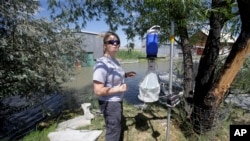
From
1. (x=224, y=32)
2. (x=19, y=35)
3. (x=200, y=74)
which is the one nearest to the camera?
(x=200, y=74)

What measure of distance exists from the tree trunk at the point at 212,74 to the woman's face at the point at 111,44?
67.0 inches

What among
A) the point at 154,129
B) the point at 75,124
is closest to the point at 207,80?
the point at 154,129

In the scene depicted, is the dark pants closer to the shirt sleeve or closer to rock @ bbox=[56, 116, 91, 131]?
the shirt sleeve

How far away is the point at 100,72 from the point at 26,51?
4322 millimetres

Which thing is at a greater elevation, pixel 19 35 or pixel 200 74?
pixel 19 35

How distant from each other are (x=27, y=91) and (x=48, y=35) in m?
1.69

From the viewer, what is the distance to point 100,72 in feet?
8.64

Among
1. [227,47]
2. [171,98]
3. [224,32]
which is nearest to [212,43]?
[224,32]

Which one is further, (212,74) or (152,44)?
(212,74)

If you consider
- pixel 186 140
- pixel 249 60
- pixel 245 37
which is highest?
pixel 245 37

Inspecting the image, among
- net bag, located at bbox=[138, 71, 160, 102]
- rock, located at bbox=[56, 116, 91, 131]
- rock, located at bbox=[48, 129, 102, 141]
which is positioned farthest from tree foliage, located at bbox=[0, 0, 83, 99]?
net bag, located at bbox=[138, 71, 160, 102]

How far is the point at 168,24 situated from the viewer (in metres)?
4.71

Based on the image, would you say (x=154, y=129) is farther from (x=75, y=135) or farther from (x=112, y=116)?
(x=112, y=116)

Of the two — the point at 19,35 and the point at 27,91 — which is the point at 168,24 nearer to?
the point at 19,35
